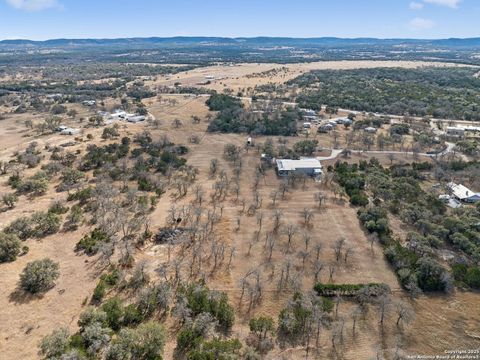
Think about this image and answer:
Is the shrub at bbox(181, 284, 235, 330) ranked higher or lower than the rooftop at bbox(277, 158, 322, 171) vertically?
lower

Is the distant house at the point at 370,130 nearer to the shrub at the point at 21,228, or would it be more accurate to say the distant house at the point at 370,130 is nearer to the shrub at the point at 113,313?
the shrub at the point at 21,228

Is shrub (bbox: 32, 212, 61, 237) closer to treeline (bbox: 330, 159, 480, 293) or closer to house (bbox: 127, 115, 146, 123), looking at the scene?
treeline (bbox: 330, 159, 480, 293)

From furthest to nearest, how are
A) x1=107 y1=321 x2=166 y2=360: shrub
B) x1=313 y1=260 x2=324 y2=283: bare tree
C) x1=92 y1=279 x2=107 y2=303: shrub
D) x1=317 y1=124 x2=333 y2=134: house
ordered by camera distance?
1. x1=317 y1=124 x2=333 y2=134: house
2. x1=313 y1=260 x2=324 y2=283: bare tree
3. x1=92 y1=279 x2=107 y2=303: shrub
4. x1=107 y1=321 x2=166 y2=360: shrub

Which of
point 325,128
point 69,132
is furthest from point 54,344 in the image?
point 325,128

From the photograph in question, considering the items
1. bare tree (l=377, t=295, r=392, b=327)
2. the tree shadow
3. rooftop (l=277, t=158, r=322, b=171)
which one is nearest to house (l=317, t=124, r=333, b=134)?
rooftop (l=277, t=158, r=322, b=171)

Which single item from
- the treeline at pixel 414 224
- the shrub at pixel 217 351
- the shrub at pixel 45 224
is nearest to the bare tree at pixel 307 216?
the treeline at pixel 414 224

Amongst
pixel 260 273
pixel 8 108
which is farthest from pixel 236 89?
pixel 260 273
